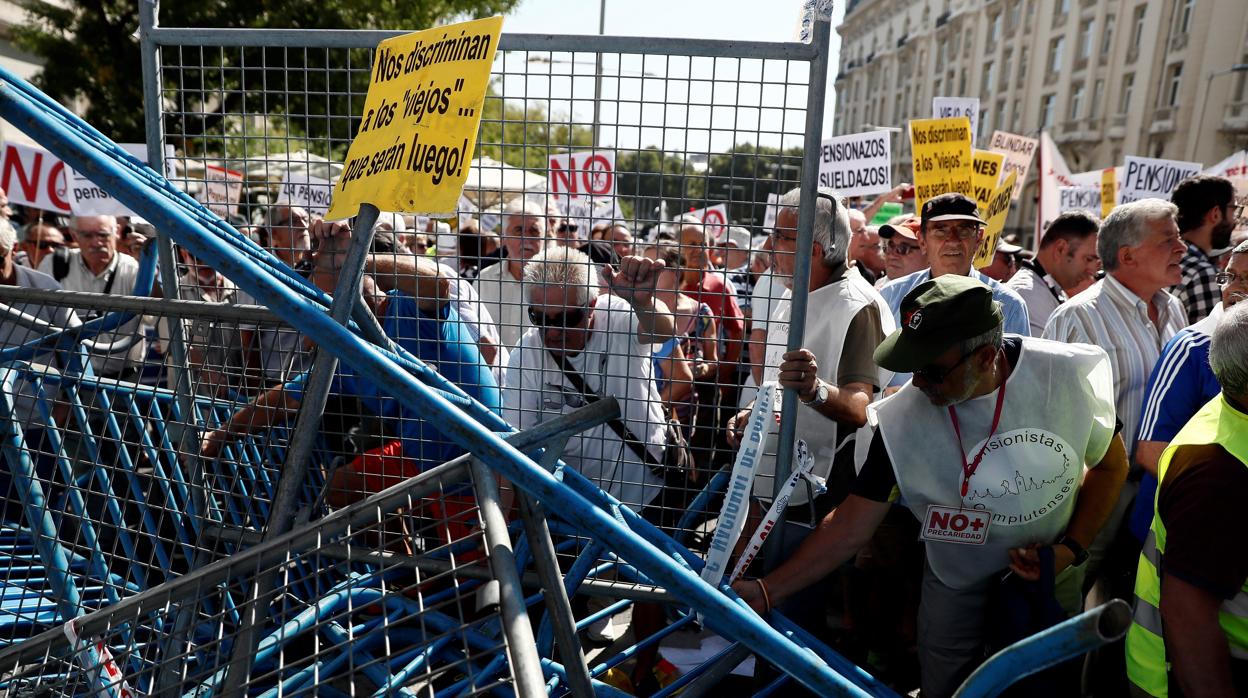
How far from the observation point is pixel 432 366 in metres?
2.86

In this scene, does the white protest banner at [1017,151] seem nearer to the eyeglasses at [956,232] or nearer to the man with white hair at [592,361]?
the eyeglasses at [956,232]

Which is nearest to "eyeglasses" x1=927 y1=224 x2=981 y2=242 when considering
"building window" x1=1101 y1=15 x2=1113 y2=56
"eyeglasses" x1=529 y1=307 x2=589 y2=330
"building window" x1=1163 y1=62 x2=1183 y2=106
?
"eyeglasses" x1=529 y1=307 x2=589 y2=330

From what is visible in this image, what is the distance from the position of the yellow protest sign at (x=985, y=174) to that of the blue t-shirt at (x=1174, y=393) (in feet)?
12.4

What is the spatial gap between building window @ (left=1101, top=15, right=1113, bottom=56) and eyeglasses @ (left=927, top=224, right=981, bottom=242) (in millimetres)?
44988

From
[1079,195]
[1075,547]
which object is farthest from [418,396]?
[1079,195]

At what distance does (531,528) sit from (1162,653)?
156 centimetres

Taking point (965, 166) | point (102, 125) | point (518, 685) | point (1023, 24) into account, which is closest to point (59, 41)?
point (102, 125)

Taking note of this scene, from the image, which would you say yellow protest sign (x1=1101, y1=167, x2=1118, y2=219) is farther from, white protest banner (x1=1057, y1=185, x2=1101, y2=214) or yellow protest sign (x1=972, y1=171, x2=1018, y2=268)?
yellow protest sign (x1=972, y1=171, x2=1018, y2=268)

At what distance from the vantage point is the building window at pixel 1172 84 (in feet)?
118

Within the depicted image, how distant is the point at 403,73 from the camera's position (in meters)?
1.92

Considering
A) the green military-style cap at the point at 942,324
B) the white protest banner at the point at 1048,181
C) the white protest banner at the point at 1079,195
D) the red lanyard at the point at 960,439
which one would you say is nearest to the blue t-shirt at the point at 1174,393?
the red lanyard at the point at 960,439

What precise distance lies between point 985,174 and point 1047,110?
155 feet

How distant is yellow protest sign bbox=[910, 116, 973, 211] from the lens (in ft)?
20.4

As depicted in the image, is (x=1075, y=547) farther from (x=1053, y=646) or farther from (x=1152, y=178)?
(x=1152, y=178)
